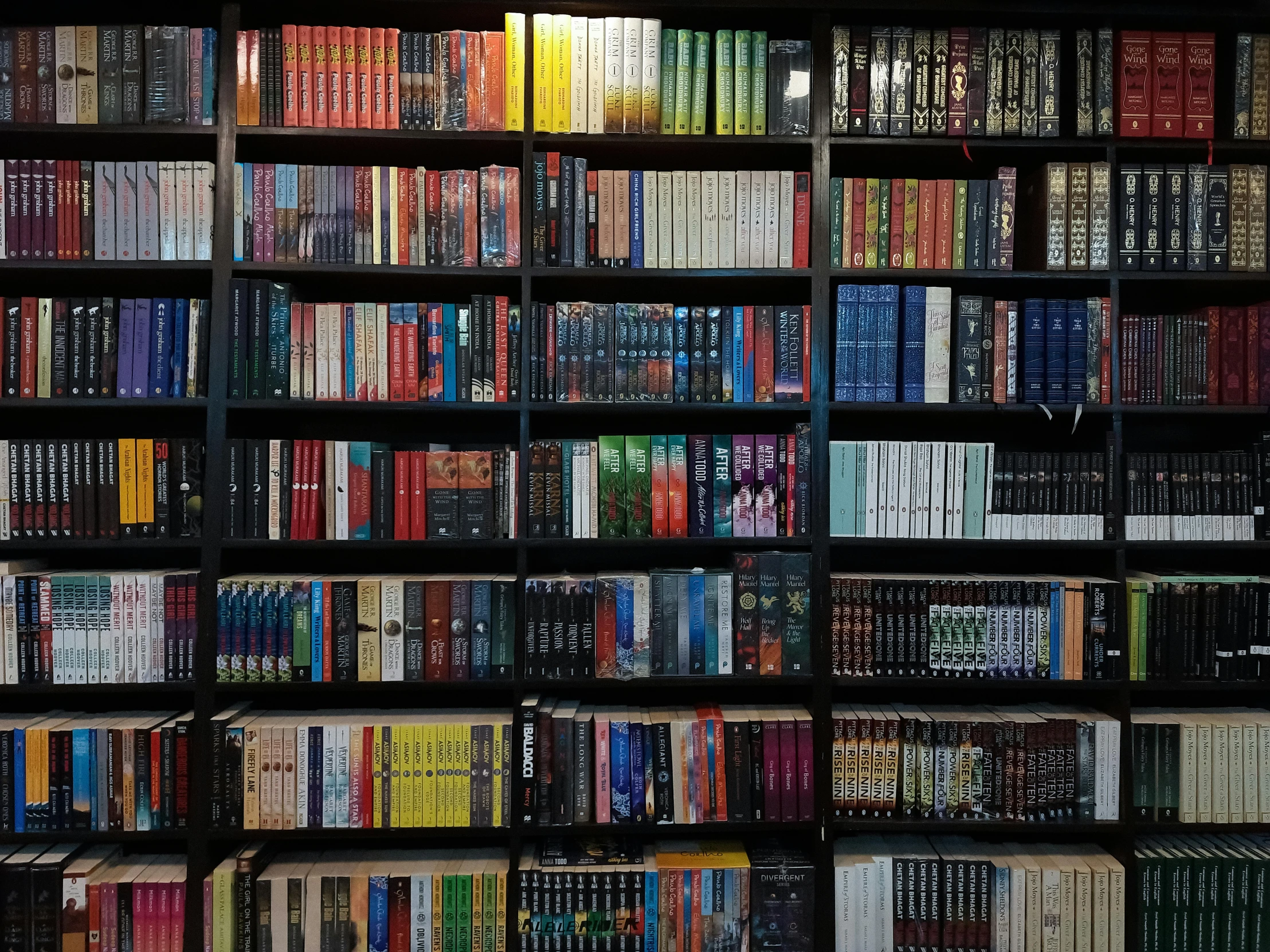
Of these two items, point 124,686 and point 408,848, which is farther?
point 408,848

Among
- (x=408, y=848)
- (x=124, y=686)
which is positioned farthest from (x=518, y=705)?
(x=124, y=686)

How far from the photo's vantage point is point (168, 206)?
1.96m

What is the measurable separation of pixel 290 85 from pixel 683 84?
0.97m

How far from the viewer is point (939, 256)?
201cm

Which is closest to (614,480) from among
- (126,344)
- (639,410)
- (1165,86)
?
(639,410)

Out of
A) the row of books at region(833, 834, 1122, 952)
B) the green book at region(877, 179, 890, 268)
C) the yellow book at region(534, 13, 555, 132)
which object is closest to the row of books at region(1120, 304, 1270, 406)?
the green book at region(877, 179, 890, 268)

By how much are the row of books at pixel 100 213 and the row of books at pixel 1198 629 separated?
99.2 inches

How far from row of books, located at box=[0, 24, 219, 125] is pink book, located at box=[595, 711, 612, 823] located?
5.91ft

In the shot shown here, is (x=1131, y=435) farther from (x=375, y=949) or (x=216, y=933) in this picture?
(x=216, y=933)

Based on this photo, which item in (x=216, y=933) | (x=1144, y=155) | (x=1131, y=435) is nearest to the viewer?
(x=216, y=933)

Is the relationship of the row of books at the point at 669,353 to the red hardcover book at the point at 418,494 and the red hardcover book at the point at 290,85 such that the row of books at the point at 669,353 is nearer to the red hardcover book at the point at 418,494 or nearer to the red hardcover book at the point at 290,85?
the red hardcover book at the point at 418,494

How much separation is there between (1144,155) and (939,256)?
0.66m

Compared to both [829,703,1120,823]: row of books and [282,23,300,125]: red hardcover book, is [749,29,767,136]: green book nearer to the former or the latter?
[282,23,300,125]: red hardcover book

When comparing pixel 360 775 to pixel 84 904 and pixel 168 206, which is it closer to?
pixel 84 904
